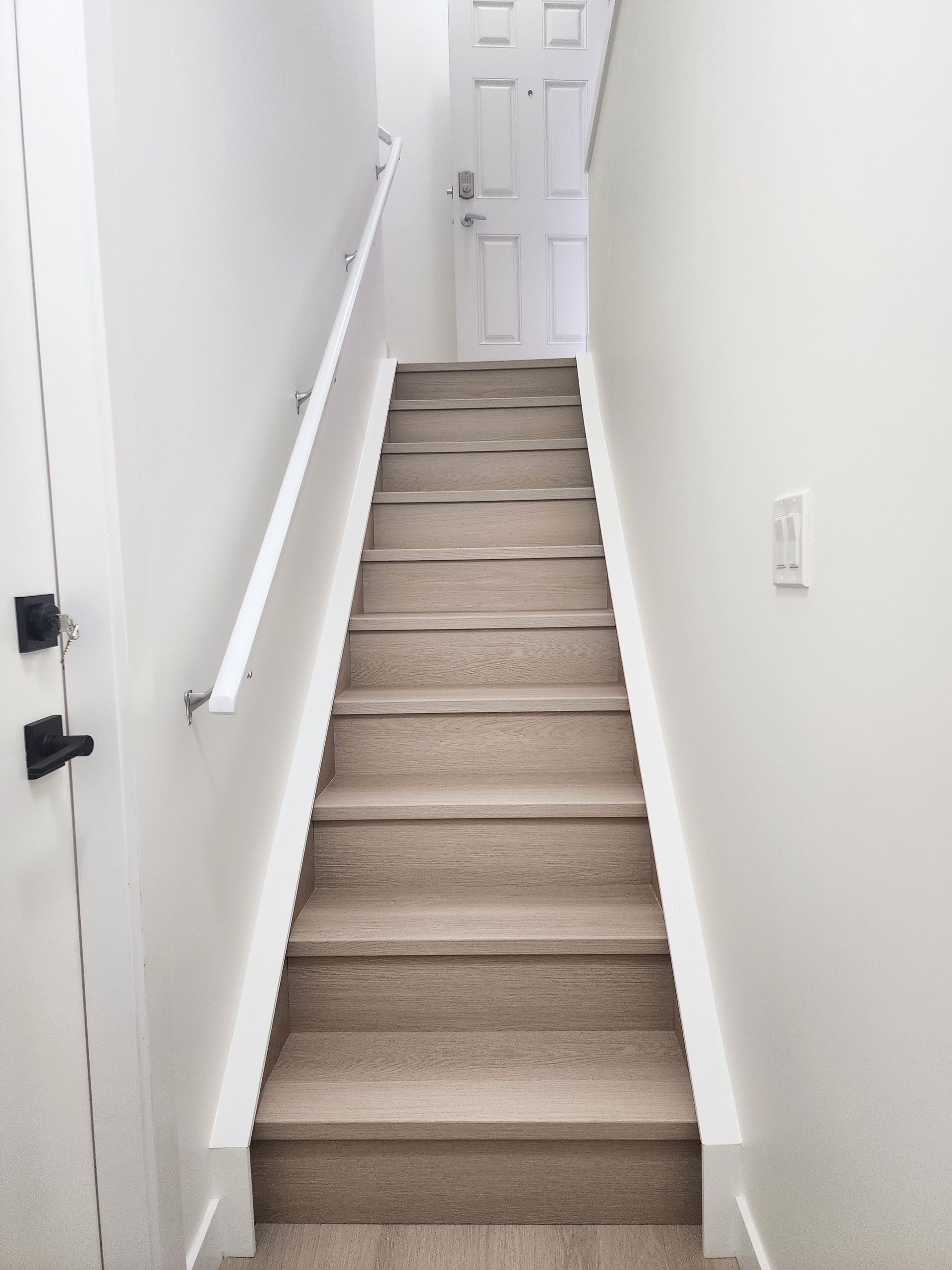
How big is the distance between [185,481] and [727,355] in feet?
2.72

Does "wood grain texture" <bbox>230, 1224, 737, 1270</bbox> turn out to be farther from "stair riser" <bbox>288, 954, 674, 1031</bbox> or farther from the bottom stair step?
"stair riser" <bbox>288, 954, 674, 1031</bbox>

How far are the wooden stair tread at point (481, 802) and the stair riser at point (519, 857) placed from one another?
2cm

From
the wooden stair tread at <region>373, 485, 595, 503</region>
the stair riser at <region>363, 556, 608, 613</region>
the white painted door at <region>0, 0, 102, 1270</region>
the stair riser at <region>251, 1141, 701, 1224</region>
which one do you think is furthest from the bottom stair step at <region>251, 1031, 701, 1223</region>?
the wooden stair tread at <region>373, 485, 595, 503</region>

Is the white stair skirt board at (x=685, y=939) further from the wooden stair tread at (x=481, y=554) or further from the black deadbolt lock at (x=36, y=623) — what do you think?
the black deadbolt lock at (x=36, y=623)

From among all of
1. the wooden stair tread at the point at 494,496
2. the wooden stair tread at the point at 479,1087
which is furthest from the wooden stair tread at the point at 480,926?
the wooden stair tread at the point at 494,496

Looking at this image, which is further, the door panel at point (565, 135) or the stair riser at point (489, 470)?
the door panel at point (565, 135)

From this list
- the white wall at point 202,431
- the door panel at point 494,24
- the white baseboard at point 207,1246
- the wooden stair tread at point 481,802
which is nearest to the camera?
the white wall at point 202,431

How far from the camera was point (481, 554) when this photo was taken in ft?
8.41

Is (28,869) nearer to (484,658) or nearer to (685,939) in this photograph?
(685,939)

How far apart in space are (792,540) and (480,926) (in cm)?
101

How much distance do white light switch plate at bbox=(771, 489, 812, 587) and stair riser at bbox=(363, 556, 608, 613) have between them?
1.45m

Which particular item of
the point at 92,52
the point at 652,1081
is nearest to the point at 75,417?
the point at 92,52

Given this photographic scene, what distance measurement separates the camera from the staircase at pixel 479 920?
1.39m

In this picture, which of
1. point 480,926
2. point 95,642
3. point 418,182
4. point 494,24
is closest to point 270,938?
point 480,926
